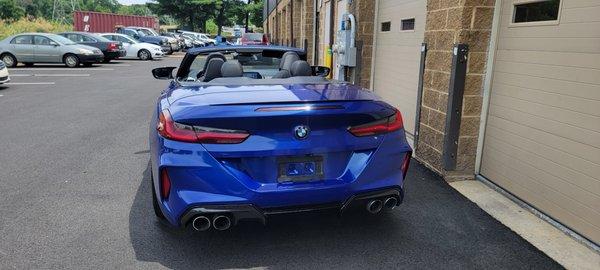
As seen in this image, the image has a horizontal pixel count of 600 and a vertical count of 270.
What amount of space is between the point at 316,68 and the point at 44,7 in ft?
409

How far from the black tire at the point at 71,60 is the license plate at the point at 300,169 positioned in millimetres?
19574

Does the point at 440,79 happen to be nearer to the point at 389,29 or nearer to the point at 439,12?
the point at 439,12

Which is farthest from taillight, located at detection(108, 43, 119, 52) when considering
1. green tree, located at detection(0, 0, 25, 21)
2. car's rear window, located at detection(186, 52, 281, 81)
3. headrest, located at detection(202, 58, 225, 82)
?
green tree, located at detection(0, 0, 25, 21)

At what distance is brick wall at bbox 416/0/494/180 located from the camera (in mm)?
4461

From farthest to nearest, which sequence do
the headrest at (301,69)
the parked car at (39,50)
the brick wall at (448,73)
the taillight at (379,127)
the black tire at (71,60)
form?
the black tire at (71,60), the parked car at (39,50), the brick wall at (448,73), the headrest at (301,69), the taillight at (379,127)

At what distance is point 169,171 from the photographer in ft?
9.25

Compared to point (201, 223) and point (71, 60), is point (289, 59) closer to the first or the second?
point (201, 223)

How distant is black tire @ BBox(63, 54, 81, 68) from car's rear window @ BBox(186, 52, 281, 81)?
1721cm

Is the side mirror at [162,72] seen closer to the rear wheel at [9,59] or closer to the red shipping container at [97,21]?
the rear wheel at [9,59]

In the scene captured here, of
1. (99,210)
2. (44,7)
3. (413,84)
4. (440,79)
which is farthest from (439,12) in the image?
(44,7)

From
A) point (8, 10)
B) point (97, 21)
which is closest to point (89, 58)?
point (97, 21)

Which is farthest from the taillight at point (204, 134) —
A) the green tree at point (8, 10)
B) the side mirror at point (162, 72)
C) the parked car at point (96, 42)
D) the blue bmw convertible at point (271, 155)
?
the green tree at point (8, 10)

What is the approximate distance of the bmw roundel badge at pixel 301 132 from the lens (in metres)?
2.86

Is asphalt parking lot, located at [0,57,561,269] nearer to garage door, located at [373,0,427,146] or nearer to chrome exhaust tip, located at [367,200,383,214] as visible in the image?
chrome exhaust tip, located at [367,200,383,214]
